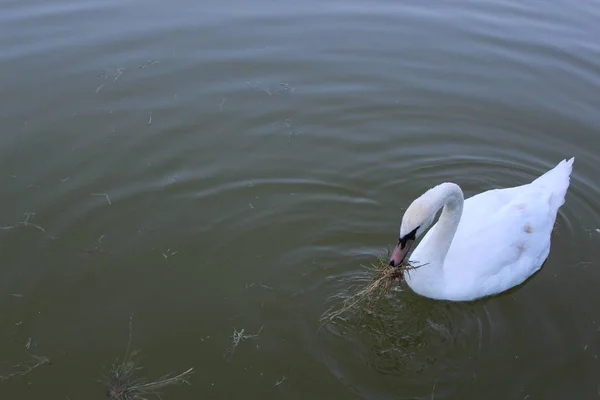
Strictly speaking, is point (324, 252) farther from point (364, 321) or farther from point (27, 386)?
point (27, 386)

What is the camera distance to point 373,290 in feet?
18.4

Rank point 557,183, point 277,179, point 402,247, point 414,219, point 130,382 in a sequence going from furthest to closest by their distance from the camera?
point 277,179
point 557,183
point 130,382
point 402,247
point 414,219

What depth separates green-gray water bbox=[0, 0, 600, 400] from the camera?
559 centimetres

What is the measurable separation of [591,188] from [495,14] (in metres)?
5.15

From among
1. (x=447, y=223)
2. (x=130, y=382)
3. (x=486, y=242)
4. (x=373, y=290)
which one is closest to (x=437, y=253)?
(x=447, y=223)

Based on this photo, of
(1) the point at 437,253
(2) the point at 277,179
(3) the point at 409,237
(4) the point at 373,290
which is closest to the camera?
(3) the point at 409,237

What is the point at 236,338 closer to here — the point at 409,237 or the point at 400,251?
the point at 400,251

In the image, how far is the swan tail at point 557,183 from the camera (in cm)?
692

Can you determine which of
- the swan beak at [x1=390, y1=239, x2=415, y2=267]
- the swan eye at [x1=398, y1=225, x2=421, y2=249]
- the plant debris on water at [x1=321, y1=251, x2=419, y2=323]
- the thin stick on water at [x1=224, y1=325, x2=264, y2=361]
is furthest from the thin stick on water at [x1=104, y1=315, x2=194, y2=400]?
the swan eye at [x1=398, y1=225, x2=421, y2=249]

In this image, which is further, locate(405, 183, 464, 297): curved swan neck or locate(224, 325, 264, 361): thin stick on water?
locate(405, 183, 464, 297): curved swan neck

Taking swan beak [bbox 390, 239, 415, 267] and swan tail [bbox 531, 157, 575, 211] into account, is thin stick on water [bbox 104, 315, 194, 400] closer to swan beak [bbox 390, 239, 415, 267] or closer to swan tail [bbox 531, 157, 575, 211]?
swan beak [bbox 390, 239, 415, 267]

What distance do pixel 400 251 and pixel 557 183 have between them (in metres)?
2.73

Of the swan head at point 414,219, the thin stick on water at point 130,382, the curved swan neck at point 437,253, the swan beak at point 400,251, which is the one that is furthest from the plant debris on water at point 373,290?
the thin stick on water at point 130,382

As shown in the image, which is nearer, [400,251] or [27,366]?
[400,251]
